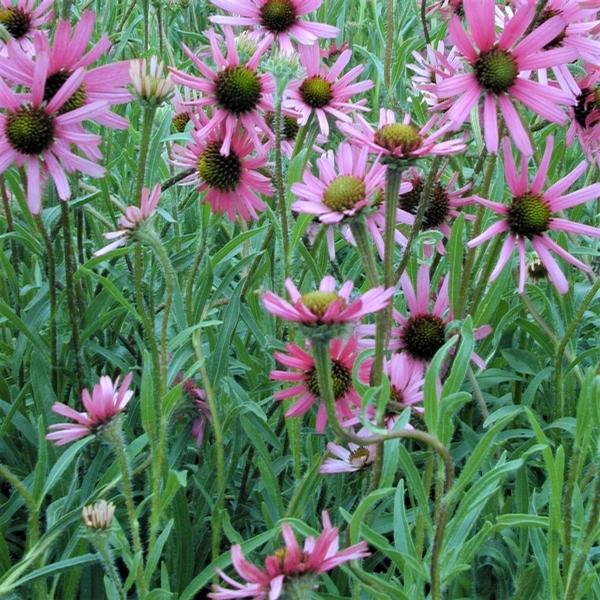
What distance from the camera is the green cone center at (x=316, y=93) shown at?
155cm

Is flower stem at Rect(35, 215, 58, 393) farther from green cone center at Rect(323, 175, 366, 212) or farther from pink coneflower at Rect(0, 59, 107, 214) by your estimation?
green cone center at Rect(323, 175, 366, 212)

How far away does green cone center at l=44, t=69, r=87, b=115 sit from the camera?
124cm

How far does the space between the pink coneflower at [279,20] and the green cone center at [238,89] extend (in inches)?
6.1

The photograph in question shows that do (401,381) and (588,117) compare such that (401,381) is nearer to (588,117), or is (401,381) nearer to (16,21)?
(588,117)

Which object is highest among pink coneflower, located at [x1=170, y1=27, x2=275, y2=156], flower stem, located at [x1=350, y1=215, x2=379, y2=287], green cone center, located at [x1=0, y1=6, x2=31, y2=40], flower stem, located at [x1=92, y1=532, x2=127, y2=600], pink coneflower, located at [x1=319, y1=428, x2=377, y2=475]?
green cone center, located at [x1=0, y1=6, x2=31, y2=40]

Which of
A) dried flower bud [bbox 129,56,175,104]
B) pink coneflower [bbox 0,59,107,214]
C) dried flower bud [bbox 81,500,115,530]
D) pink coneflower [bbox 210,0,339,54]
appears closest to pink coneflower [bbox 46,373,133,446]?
dried flower bud [bbox 81,500,115,530]

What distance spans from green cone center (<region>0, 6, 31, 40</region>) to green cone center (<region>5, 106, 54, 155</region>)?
2.10ft

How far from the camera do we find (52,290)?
54.9 inches

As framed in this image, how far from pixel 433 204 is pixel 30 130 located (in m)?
0.69

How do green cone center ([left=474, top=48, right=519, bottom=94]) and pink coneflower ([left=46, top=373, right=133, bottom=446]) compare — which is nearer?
pink coneflower ([left=46, top=373, right=133, bottom=446])

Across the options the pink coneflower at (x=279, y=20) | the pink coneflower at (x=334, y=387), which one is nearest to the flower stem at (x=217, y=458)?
the pink coneflower at (x=334, y=387)

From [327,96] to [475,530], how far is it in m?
0.76

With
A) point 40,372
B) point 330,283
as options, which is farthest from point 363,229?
point 40,372

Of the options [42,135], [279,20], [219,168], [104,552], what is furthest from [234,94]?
[104,552]
